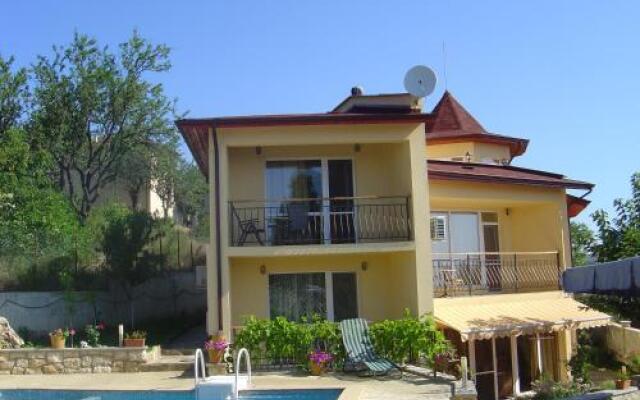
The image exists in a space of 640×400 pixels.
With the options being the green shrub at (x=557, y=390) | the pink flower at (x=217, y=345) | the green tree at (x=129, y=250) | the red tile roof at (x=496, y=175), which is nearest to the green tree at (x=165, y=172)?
the green tree at (x=129, y=250)

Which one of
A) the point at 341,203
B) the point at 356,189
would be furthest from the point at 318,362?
the point at 356,189

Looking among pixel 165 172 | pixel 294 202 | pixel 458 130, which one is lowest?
pixel 294 202

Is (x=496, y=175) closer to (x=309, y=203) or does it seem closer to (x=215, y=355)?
(x=309, y=203)

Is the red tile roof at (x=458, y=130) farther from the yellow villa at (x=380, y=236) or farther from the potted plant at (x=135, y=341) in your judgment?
the potted plant at (x=135, y=341)

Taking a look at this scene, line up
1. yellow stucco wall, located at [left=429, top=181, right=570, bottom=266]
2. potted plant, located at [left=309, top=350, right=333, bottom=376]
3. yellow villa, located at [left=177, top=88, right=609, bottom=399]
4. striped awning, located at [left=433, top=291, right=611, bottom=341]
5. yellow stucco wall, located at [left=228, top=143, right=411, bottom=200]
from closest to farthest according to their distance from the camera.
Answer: potted plant, located at [left=309, top=350, right=333, bottom=376]
striped awning, located at [left=433, top=291, right=611, bottom=341]
yellow villa, located at [left=177, top=88, right=609, bottom=399]
yellow stucco wall, located at [left=228, top=143, right=411, bottom=200]
yellow stucco wall, located at [left=429, top=181, right=570, bottom=266]

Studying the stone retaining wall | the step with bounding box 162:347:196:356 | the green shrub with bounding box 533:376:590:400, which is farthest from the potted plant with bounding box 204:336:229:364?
the green shrub with bounding box 533:376:590:400

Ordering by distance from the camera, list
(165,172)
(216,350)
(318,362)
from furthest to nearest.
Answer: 1. (165,172)
2. (216,350)
3. (318,362)

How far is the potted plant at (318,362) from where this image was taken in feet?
63.5

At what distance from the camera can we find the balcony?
78.8 feet

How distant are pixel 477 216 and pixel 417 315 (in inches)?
263

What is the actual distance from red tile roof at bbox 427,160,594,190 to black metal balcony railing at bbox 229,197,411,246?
1987mm

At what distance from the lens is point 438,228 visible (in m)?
24.9

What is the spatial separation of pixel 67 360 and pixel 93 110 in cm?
3169

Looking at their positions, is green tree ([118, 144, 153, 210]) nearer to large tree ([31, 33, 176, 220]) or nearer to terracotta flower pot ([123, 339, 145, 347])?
large tree ([31, 33, 176, 220])
